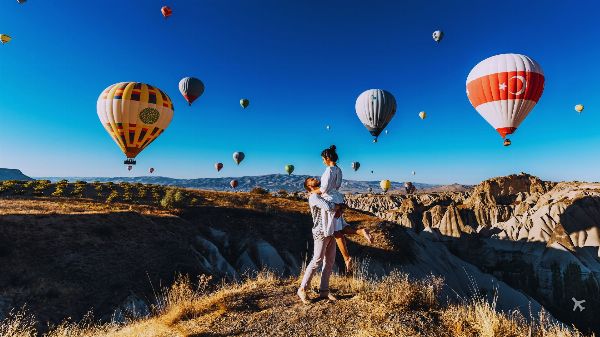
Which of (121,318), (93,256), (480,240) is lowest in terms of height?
(480,240)

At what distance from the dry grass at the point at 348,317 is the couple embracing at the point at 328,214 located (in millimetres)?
743

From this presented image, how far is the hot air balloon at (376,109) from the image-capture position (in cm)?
3562

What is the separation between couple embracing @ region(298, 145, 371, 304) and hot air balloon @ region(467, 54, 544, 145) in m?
23.3

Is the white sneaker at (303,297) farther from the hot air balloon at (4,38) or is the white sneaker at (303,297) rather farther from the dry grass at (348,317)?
the hot air balloon at (4,38)

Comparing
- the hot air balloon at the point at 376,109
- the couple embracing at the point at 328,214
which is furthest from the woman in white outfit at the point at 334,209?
the hot air balloon at the point at 376,109

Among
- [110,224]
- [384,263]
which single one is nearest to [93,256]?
[110,224]

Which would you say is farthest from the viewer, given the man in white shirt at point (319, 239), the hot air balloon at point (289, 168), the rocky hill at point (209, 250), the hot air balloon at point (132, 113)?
the hot air balloon at point (289, 168)

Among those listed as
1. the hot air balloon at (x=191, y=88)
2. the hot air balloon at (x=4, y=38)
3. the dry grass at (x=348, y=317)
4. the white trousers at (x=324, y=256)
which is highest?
the hot air balloon at (x=4, y=38)

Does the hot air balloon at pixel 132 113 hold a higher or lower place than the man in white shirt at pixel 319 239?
higher

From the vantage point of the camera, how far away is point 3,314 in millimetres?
13602

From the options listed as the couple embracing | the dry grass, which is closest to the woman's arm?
the couple embracing

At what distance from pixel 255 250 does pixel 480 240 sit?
4698 cm

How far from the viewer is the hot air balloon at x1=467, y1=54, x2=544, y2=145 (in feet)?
80.3

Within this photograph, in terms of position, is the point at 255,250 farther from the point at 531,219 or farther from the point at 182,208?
the point at 531,219
